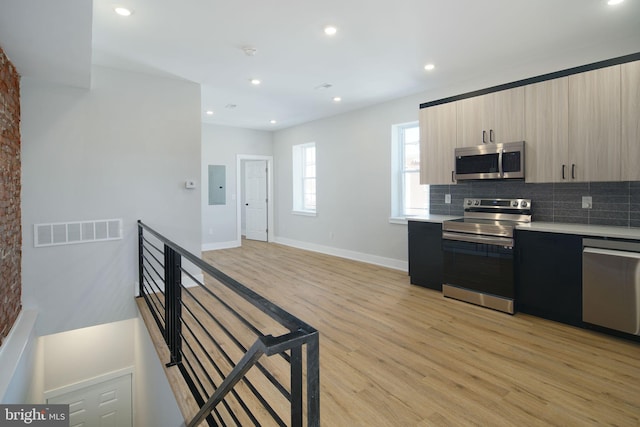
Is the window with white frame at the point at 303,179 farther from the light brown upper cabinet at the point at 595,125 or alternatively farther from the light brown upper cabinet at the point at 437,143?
the light brown upper cabinet at the point at 595,125

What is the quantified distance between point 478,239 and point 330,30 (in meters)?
2.57

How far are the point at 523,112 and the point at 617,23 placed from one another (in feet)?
3.11

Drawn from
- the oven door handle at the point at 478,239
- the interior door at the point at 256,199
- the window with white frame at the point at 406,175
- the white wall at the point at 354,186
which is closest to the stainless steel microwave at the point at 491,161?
the oven door handle at the point at 478,239

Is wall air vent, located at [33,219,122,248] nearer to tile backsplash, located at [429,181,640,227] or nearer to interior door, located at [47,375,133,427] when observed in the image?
interior door, located at [47,375,133,427]

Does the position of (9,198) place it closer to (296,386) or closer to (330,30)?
(330,30)

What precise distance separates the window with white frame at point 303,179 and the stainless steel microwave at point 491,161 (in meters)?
3.70

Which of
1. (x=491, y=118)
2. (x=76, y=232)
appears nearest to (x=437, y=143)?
(x=491, y=118)

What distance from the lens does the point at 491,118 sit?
147 inches

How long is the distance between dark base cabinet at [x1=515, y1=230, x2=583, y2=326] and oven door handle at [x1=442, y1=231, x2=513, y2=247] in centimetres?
11

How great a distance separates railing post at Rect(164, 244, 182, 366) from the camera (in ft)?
7.91

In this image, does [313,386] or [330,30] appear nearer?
[313,386]

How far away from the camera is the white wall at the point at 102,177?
11.3ft

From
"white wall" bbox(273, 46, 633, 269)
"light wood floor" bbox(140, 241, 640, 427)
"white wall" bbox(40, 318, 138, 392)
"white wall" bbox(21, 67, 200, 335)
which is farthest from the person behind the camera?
"white wall" bbox(273, 46, 633, 269)

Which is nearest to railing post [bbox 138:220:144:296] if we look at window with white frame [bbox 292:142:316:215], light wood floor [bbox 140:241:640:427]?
light wood floor [bbox 140:241:640:427]
